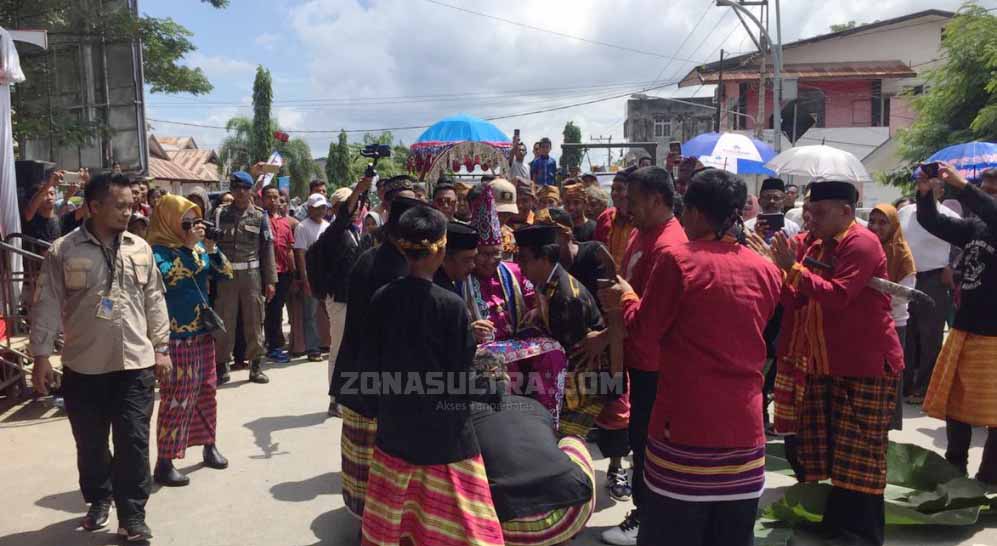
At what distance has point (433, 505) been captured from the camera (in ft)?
10.1

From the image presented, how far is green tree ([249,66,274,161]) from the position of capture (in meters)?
49.8

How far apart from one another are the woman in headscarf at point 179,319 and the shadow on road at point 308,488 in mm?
679

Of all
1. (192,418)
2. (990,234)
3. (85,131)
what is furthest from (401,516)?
(85,131)

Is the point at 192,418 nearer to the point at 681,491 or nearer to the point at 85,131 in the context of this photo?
the point at 681,491

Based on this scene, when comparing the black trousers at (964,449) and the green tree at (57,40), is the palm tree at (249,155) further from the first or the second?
the black trousers at (964,449)

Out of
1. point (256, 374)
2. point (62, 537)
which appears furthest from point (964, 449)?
point (256, 374)

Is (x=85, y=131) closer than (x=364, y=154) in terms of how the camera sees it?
No

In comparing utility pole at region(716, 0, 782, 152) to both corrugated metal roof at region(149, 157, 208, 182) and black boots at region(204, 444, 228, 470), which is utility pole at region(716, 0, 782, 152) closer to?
black boots at region(204, 444, 228, 470)

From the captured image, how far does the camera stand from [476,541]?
305 centimetres

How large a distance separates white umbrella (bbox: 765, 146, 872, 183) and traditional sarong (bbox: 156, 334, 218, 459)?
7082mm

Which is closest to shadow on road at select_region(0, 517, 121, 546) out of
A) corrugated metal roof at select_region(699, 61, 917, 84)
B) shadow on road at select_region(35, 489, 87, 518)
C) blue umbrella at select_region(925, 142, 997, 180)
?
shadow on road at select_region(35, 489, 87, 518)

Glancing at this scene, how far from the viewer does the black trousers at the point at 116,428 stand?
4223 millimetres

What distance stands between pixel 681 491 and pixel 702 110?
162ft

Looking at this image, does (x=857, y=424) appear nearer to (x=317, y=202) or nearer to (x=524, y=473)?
(x=524, y=473)
